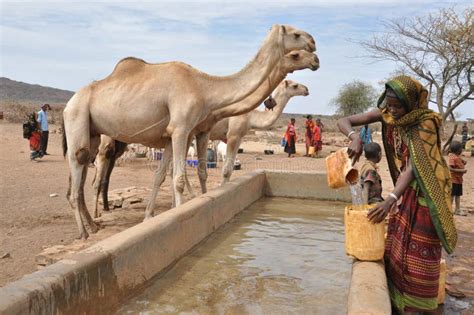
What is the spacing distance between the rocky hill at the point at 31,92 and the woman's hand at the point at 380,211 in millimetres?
80157

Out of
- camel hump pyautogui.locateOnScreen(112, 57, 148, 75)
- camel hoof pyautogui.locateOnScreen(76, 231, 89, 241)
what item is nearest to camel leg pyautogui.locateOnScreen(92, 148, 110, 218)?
camel hoof pyautogui.locateOnScreen(76, 231, 89, 241)

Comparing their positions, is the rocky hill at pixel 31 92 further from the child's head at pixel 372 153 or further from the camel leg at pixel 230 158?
the child's head at pixel 372 153

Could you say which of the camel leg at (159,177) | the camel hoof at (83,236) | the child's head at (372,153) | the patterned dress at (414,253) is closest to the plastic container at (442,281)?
the patterned dress at (414,253)

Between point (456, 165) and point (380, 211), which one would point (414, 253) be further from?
point (456, 165)

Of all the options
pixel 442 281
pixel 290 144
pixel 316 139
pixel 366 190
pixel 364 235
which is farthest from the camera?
pixel 316 139

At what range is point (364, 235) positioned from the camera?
150 inches

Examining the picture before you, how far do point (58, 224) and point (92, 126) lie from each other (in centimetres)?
149

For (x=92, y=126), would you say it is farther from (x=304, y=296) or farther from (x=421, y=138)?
(x=421, y=138)

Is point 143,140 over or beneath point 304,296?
over

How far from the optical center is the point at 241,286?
4.29 m

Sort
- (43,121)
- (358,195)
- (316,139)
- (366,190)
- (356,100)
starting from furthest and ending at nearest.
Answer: (356,100)
(316,139)
(43,121)
(366,190)
(358,195)

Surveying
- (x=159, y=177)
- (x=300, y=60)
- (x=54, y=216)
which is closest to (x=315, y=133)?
(x=300, y=60)

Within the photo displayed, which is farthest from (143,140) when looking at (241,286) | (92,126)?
(241,286)

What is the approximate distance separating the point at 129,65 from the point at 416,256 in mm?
4893
